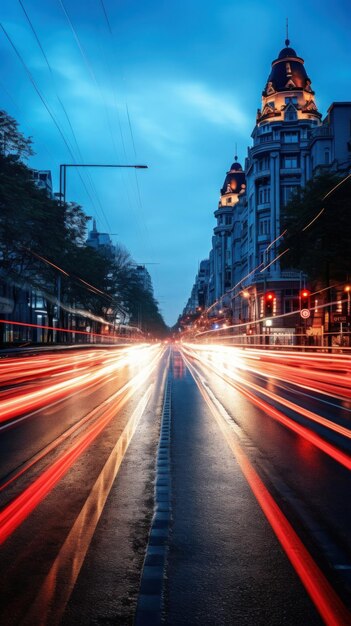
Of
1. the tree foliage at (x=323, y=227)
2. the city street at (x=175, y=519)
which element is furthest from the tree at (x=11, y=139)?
the city street at (x=175, y=519)

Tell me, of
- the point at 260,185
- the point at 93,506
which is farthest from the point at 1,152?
the point at 260,185

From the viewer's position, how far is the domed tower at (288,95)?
273ft

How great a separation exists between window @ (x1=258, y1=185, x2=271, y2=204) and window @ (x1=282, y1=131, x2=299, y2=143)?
6.36m

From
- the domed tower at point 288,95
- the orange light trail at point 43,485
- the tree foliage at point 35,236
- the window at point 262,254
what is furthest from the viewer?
the domed tower at point 288,95

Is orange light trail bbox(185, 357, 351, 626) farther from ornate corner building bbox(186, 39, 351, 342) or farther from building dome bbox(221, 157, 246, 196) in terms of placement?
building dome bbox(221, 157, 246, 196)

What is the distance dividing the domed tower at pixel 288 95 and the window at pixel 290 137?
1991 millimetres

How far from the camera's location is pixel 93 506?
19.0 feet

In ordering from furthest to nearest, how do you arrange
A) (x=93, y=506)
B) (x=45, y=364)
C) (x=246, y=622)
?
(x=45, y=364) < (x=93, y=506) < (x=246, y=622)

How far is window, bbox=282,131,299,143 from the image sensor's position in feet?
268

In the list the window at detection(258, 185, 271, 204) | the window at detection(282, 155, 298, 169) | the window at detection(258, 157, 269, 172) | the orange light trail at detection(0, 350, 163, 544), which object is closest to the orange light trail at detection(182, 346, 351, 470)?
the orange light trail at detection(0, 350, 163, 544)

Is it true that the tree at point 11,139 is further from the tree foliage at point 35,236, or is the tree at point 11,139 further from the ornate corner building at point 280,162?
the ornate corner building at point 280,162

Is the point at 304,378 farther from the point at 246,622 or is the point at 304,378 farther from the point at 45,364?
the point at 246,622

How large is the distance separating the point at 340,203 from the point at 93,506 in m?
33.2

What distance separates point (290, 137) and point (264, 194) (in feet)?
25.8
